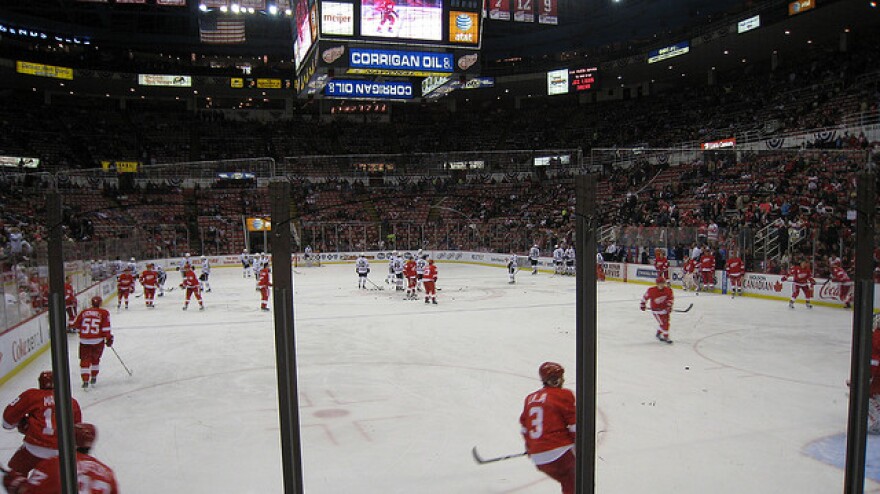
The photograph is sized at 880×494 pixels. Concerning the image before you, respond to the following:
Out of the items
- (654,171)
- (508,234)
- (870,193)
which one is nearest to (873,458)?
(870,193)

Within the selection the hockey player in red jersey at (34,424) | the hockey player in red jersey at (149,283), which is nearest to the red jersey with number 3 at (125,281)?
the hockey player in red jersey at (149,283)

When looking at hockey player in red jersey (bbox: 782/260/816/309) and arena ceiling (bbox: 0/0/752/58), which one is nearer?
hockey player in red jersey (bbox: 782/260/816/309)

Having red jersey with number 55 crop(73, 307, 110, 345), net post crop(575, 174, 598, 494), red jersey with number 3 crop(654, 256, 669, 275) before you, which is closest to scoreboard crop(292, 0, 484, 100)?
red jersey with number 3 crop(654, 256, 669, 275)

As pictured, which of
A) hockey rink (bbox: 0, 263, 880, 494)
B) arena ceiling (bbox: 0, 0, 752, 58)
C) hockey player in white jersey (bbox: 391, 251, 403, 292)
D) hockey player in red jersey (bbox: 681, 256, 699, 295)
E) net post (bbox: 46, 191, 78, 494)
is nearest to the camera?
net post (bbox: 46, 191, 78, 494)

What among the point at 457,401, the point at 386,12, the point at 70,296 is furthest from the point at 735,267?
the point at 70,296

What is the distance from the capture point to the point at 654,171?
994 inches

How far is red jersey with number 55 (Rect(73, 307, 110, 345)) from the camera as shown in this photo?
857 centimetres

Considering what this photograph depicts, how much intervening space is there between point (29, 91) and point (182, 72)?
10671 millimetres

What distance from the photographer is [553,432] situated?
4090 millimetres

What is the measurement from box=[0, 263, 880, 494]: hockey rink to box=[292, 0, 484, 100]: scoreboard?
777 centimetres

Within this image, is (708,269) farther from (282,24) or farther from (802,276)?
(282,24)

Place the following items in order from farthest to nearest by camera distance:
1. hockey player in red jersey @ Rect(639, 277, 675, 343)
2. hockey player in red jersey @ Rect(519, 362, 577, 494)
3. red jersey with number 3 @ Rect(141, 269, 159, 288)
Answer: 1. red jersey with number 3 @ Rect(141, 269, 159, 288)
2. hockey player in red jersey @ Rect(639, 277, 675, 343)
3. hockey player in red jersey @ Rect(519, 362, 577, 494)

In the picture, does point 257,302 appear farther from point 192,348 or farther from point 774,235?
point 774,235

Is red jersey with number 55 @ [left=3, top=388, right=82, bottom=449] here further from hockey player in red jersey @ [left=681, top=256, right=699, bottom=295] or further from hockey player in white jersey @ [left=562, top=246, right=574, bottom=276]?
hockey player in white jersey @ [left=562, top=246, right=574, bottom=276]
